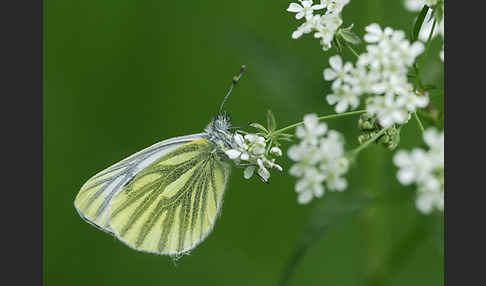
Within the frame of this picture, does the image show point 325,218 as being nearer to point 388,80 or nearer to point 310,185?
point 310,185

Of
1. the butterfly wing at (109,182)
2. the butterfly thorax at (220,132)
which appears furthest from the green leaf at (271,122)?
the butterfly wing at (109,182)

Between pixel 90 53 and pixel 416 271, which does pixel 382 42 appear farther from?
pixel 90 53

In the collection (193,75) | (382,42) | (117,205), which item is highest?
(193,75)

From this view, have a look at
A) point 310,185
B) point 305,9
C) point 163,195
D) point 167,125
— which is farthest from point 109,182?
point 305,9

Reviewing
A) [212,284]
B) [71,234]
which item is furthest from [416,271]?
[71,234]

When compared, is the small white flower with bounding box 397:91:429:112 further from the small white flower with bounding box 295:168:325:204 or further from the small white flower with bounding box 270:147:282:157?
the small white flower with bounding box 270:147:282:157

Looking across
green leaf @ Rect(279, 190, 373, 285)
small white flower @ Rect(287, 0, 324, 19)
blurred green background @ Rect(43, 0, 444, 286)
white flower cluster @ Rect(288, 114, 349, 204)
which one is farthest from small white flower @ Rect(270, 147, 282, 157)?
blurred green background @ Rect(43, 0, 444, 286)

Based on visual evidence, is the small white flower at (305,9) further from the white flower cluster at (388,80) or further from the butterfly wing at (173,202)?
the butterfly wing at (173,202)
